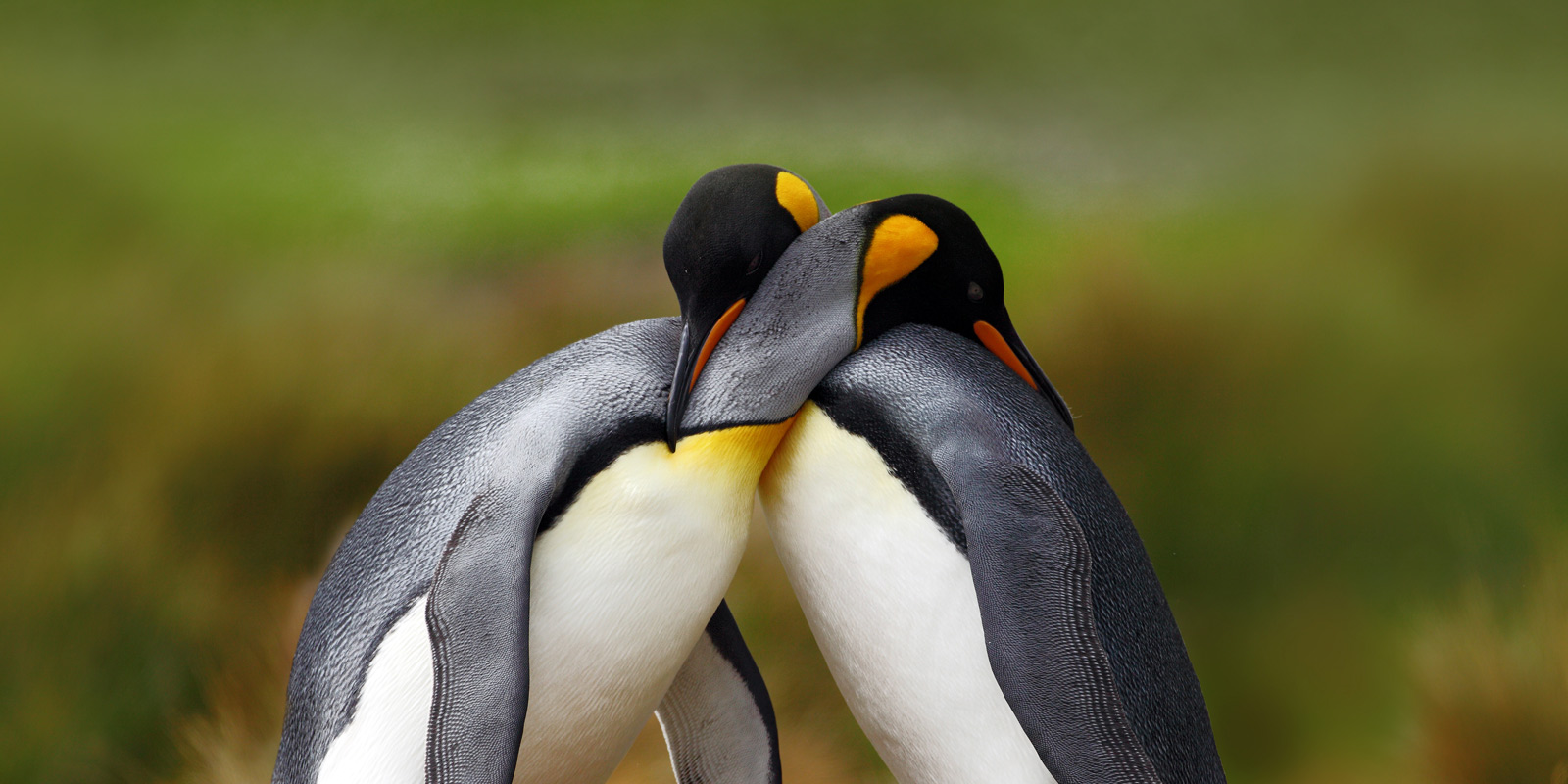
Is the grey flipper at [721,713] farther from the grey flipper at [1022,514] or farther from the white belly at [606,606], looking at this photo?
the grey flipper at [1022,514]

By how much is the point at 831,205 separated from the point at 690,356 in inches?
41.2

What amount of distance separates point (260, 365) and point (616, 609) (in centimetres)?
127

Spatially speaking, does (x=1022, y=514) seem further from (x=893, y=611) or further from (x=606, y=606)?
(x=606, y=606)

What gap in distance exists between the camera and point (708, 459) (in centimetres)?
89

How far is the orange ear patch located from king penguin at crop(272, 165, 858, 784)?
0.16 meters

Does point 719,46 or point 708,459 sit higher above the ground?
point 719,46

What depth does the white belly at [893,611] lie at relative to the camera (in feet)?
2.75

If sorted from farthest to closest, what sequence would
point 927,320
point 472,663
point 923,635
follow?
point 927,320, point 923,635, point 472,663

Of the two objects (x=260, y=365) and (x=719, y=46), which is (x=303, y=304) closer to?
(x=260, y=365)

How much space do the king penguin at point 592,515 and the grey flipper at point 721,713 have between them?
0.17 meters

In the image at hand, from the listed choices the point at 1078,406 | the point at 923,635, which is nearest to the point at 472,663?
the point at 923,635

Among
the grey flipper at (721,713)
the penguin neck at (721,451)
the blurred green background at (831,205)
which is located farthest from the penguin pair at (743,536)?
the blurred green background at (831,205)

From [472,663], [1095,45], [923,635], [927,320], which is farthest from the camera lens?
[1095,45]

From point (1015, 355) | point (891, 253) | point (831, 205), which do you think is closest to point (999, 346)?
point (1015, 355)
